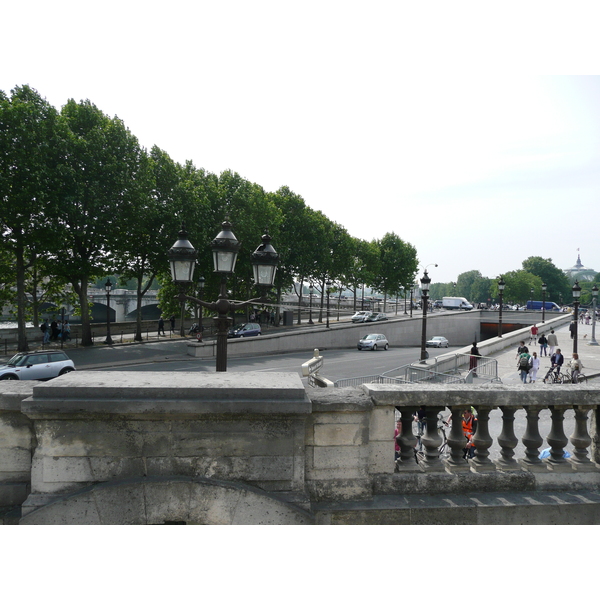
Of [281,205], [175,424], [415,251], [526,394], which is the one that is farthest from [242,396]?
[415,251]

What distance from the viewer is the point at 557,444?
363 centimetres

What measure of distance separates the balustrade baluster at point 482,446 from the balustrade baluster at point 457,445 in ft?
0.29

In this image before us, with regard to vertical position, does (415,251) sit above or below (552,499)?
above

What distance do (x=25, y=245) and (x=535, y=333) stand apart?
35.3m

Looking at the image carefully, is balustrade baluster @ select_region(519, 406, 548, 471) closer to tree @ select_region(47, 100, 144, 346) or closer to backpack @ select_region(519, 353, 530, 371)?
backpack @ select_region(519, 353, 530, 371)

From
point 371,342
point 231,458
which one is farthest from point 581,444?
point 371,342

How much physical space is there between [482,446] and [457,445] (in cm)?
22

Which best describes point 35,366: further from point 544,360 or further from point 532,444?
point 544,360

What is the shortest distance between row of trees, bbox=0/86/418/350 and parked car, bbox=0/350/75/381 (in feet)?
30.6

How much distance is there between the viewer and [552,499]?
3350 mm

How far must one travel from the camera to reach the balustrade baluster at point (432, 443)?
3494mm

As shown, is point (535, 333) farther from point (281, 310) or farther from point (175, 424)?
point (175, 424)

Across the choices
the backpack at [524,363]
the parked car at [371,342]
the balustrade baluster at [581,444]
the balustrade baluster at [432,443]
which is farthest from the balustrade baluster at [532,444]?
the parked car at [371,342]

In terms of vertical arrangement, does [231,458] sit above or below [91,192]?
below
